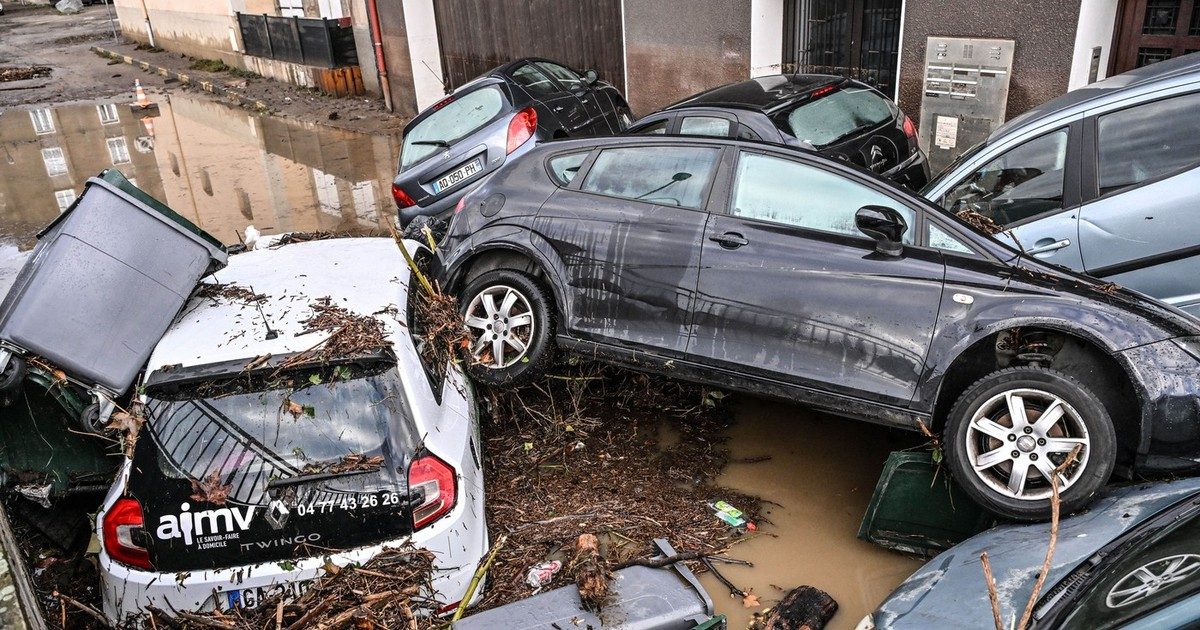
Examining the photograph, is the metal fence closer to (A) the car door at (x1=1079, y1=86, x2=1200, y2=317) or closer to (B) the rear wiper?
(A) the car door at (x1=1079, y1=86, x2=1200, y2=317)

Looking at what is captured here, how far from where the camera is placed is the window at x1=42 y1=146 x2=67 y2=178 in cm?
1316

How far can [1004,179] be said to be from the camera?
544cm

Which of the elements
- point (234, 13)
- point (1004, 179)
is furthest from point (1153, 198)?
point (234, 13)

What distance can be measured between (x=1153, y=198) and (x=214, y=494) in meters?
4.90

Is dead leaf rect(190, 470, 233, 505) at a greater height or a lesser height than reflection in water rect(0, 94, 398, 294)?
greater

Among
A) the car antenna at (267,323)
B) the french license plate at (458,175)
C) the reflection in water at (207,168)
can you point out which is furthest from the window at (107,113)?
the car antenna at (267,323)

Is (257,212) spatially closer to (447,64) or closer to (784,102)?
(447,64)

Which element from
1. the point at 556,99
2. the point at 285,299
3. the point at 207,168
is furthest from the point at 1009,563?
the point at 207,168

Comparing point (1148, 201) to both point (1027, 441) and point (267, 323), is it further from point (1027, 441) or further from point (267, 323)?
point (267, 323)

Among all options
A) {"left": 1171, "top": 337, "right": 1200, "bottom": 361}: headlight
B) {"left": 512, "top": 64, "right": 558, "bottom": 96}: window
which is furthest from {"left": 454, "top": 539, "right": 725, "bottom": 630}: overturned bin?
{"left": 512, "top": 64, "right": 558, "bottom": 96}: window

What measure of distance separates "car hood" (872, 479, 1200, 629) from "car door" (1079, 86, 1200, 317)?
1.44 metres

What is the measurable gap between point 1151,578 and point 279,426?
321 centimetres

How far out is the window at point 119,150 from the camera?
1352 cm

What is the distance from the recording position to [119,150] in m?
14.2
